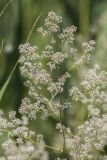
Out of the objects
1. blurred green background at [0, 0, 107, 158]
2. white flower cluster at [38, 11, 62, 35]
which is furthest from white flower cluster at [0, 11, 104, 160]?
blurred green background at [0, 0, 107, 158]

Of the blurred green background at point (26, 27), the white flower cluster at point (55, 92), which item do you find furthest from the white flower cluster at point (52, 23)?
the blurred green background at point (26, 27)

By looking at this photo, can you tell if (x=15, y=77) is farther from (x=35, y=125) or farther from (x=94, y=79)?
(x=94, y=79)

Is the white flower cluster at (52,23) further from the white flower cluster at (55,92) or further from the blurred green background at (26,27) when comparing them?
the blurred green background at (26,27)

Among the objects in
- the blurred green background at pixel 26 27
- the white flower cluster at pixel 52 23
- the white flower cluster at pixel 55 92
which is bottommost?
the white flower cluster at pixel 55 92

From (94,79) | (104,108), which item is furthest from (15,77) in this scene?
(94,79)

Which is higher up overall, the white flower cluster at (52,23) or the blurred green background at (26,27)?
the blurred green background at (26,27)

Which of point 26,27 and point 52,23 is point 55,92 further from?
point 26,27

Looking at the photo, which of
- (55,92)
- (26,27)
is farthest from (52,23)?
(26,27)

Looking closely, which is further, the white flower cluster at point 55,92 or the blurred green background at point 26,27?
the blurred green background at point 26,27
